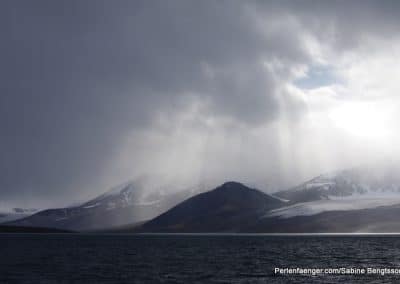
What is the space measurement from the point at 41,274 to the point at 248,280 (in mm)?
40680

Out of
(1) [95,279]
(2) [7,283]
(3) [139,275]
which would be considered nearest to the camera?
(2) [7,283]

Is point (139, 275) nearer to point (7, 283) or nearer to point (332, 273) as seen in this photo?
point (7, 283)

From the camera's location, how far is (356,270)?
357 feet

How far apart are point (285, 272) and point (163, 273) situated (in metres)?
24.2

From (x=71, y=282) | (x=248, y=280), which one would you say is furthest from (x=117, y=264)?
(x=248, y=280)

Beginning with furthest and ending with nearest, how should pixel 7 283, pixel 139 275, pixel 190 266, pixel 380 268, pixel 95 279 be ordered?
pixel 190 266, pixel 380 268, pixel 139 275, pixel 95 279, pixel 7 283

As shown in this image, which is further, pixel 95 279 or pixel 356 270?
pixel 356 270

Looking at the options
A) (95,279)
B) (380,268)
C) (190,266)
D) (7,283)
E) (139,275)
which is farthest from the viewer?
(190,266)

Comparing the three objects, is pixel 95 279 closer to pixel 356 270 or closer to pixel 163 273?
pixel 163 273

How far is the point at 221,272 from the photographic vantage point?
10744 cm

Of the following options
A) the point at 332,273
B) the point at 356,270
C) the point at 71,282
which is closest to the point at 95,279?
the point at 71,282

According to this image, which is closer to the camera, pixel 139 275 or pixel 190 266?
pixel 139 275

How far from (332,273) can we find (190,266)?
33.5m

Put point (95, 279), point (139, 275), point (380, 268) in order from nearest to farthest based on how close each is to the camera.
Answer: point (95, 279) → point (139, 275) → point (380, 268)
